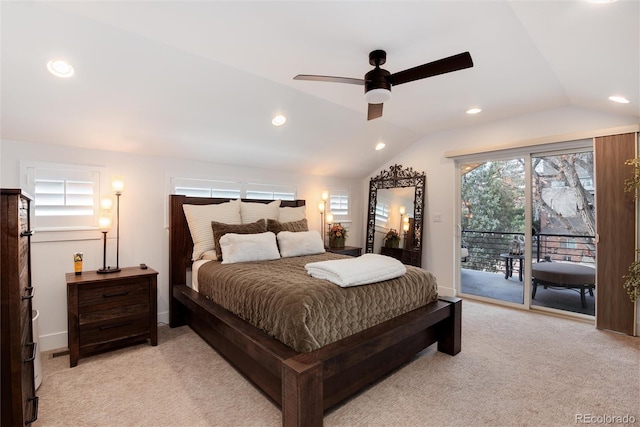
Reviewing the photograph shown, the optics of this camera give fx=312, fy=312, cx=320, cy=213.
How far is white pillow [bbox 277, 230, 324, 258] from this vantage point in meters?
3.66

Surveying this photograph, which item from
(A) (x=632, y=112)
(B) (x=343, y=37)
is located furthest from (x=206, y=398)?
(A) (x=632, y=112)

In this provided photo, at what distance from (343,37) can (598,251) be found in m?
3.48

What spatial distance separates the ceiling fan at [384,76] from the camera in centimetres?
203

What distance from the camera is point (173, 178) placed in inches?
144

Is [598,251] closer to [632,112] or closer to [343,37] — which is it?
[632,112]

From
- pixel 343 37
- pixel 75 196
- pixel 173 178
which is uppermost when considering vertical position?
pixel 343 37

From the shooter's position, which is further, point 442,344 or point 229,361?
point 442,344

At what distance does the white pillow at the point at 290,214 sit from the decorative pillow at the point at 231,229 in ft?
→ 1.54

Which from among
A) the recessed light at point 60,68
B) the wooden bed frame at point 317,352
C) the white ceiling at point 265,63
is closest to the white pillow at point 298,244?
the wooden bed frame at point 317,352

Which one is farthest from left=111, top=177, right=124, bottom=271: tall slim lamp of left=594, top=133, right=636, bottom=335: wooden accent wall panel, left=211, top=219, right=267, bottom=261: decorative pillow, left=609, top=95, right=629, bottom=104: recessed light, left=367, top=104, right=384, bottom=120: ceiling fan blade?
left=594, top=133, right=636, bottom=335: wooden accent wall panel

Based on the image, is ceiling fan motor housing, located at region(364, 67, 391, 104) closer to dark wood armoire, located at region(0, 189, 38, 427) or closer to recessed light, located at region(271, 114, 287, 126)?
recessed light, located at region(271, 114, 287, 126)

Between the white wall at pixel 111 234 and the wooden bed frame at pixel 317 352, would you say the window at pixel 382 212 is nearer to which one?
the white wall at pixel 111 234

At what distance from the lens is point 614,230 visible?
10.7ft

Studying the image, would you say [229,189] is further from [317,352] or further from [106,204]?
[317,352]
